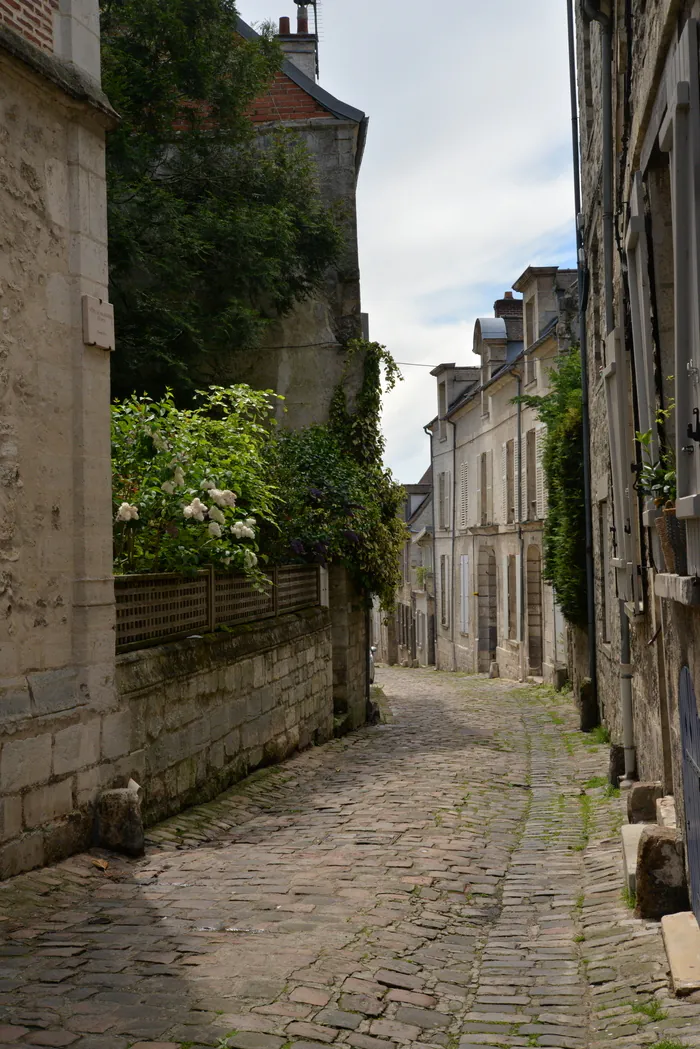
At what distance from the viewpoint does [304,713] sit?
38.5ft

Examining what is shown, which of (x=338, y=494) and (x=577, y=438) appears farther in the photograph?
(x=577, y=438)

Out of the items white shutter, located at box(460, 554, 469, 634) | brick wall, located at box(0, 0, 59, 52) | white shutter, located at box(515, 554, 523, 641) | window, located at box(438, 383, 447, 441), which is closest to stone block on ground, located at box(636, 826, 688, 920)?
brick wall, located at box(0, 0, 59, 52)

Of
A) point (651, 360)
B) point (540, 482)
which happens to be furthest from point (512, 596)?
A: point (651, 360)

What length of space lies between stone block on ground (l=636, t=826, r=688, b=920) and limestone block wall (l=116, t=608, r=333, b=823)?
3.37m

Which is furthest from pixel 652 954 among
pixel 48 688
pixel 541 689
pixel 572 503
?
pixel 541 689

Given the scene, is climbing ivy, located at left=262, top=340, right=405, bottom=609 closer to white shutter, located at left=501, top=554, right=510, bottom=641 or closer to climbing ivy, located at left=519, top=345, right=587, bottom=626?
climbing ivy, located at left=519, top=345, right=587, bottom=626

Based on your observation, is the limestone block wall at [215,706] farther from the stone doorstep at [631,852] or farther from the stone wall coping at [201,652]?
the stone doorstep at [631,852]

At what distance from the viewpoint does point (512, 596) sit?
26.2 metres

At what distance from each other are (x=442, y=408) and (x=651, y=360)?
3015cm

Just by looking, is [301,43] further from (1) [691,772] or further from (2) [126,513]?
(1) [691,772]

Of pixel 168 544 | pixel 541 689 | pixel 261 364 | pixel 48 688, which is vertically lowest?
pixel 541 689

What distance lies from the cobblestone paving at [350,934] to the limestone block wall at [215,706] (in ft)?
0.94

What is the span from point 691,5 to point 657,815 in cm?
420

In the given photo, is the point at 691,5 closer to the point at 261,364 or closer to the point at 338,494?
the point at 338,494
